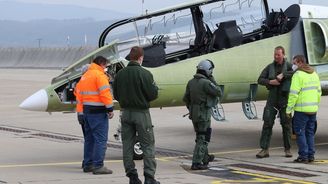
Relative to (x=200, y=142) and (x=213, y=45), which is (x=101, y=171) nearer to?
(x=200, y=142)

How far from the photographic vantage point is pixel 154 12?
1274 cm

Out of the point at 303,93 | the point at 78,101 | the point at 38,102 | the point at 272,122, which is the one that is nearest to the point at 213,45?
the point at 272,122

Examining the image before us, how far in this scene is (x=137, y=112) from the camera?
9422 mm

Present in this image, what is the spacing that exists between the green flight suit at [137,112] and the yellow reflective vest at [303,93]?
9.78 ft

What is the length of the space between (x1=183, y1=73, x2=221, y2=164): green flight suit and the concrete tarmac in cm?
37

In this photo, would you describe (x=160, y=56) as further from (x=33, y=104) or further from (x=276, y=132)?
(x=276, y=132)

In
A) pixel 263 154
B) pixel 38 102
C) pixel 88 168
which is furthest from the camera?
pixel 263 154

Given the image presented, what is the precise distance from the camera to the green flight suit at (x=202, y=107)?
10875 millimetres

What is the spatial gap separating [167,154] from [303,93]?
2783 mm

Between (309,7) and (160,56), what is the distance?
3243mm

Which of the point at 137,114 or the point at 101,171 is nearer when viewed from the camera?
the point at 137,114

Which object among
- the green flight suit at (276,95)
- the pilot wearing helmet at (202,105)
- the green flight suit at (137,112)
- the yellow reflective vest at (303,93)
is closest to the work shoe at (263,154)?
the green flight suit at (276,95)

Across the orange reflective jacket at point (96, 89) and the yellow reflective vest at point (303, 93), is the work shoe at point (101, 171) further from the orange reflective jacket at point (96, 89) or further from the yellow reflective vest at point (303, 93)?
the yellow reflective vest at point (303, 93)

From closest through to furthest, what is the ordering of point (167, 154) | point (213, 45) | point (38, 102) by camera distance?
1. point (38, 102)
2. point (213, 45)
3. point (167, 154)
